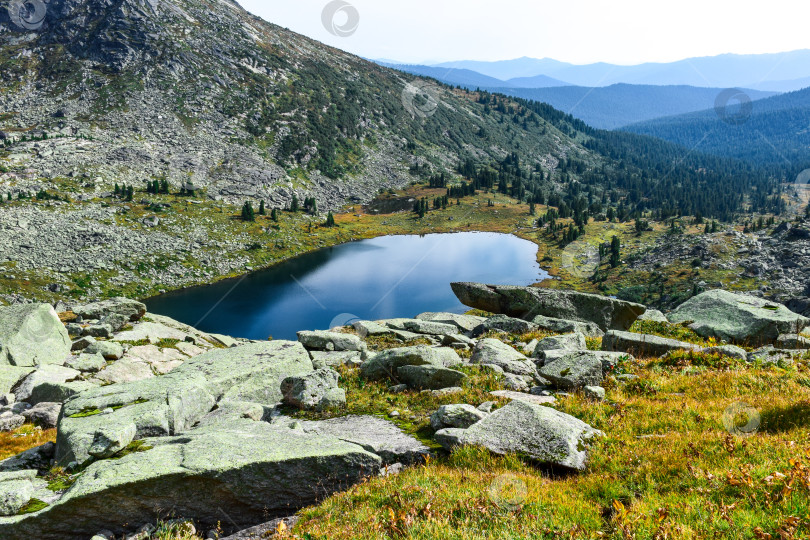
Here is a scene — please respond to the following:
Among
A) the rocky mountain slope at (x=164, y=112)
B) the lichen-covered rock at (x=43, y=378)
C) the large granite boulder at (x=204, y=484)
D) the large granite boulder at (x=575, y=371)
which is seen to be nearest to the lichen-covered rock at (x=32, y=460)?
the large granite boulder at (x=204, y=484)

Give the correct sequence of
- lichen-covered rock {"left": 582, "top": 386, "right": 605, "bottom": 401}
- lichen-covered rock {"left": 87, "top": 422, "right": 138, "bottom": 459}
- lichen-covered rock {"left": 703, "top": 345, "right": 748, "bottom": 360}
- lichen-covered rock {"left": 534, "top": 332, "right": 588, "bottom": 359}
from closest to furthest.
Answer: lichen-covered rock {"left": 87, "top": 422, "right": 138, "bottom": 459}, lichen-covered rock {"left": 582, "top": 386, "right": 605, "bottom": 401}, lichen-covered rock {"left": 703, "top": 345, "right": 748, "bottom": 360}, lichen-covered rock {"left": 534, "top": 332, "right": 588, "bottom": 359}

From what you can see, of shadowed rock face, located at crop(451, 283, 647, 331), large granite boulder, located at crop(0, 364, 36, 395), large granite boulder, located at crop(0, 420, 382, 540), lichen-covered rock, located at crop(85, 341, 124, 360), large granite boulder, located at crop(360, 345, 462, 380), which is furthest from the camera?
shadowed rock face, located at crop(451, 283, 647, 331)

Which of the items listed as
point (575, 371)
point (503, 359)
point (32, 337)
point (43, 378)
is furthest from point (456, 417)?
point (32, 337)

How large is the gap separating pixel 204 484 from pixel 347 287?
8557 cm

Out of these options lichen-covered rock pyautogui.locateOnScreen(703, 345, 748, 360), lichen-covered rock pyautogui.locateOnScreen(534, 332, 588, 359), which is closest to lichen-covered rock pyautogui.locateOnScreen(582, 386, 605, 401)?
lichen-covered rock pyautogui.locateOnScreen(534, 332, 588, 359)

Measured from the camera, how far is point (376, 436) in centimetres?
1012

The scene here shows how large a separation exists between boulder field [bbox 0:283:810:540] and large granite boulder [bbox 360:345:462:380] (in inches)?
2.3

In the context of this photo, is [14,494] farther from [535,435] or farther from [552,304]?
[552,304]

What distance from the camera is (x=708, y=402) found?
10.3 metres

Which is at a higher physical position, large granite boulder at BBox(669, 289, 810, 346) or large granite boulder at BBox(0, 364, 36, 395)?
large granite boulder at BBox(669, 289, 810, 346)

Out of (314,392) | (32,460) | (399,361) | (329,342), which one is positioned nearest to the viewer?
(32,460)

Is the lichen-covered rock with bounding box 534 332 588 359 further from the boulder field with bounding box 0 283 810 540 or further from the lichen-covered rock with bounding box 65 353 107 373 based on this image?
the lichen-covered rock with bounding box 65 353 107 373

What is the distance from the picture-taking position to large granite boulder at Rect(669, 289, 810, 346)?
64.0 ft

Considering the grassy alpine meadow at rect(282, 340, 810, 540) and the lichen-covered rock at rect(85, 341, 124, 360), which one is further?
the lichen-covered rock at rect(85, 341, 124, 360)
